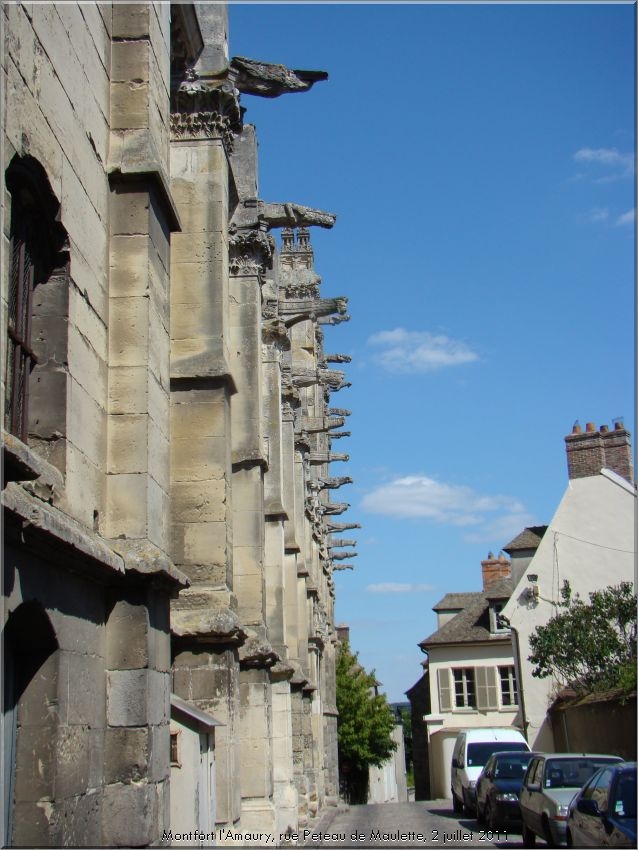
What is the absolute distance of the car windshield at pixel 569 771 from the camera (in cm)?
1510

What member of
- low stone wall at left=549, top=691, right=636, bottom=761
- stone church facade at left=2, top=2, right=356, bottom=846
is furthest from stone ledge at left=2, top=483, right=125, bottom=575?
low stone wall at left=549, top=691, right=636, bottom=761

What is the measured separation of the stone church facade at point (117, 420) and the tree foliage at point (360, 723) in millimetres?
30343

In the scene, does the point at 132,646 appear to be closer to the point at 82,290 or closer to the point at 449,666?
the point at 82,290

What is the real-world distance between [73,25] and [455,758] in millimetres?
20943

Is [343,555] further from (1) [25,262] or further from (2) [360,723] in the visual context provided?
(1) [25,262]

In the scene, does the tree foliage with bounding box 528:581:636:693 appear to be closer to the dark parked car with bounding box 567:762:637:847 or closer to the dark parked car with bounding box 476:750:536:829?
the dark parked car with bounding box 476:750:536:829

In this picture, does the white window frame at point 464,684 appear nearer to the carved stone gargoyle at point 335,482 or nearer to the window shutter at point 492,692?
the window shutter at point 492,692

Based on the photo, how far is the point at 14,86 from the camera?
6.51 meters

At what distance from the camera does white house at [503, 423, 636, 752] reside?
116 feet

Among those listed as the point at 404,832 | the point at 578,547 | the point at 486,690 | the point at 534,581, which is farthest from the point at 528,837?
the point at 486,690

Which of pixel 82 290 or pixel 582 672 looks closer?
pixel 82 290

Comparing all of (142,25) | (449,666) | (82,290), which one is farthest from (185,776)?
(449,666)

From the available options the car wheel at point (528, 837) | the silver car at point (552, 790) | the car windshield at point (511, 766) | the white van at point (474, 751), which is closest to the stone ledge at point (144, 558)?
the silver car at point (552, 790)

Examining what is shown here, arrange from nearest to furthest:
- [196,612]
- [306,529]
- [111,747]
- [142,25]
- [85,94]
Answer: [111,747]
[85,94]
[142,25]
[196,612]
[306,529]
